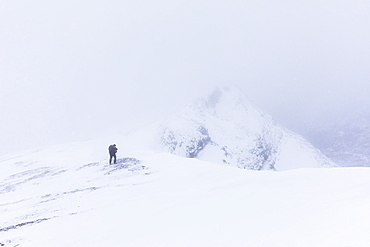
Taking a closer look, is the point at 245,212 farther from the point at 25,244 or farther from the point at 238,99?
the point at 238,99

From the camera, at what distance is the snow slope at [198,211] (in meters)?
7.43

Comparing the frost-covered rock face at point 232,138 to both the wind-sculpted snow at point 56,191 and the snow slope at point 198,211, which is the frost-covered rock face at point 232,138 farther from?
the snow slope at point 198,211

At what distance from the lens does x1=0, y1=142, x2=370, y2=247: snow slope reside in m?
7.43

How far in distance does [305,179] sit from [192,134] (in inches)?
4666

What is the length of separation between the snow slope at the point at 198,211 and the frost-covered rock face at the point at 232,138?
301 ft

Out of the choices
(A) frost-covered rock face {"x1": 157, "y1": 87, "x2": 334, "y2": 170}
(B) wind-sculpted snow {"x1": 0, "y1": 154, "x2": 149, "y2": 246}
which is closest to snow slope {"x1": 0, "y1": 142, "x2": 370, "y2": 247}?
(B) wind-sculpted snow {"x1": 0, "y1": 154, "x2": 149, "y2": 246}

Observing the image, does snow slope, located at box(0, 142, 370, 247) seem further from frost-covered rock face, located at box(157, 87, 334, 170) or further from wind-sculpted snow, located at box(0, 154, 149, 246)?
frost-covered rock face, located at box(157, 87, 334, 170)

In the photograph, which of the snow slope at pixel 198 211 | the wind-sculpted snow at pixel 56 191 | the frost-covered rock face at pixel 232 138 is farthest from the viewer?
the frost-covered rock face at pixel 232 138

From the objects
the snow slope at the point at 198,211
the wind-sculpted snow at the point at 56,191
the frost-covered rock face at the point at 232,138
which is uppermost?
the snow slope at the point at 198,211

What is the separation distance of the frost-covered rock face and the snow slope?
91749 mm

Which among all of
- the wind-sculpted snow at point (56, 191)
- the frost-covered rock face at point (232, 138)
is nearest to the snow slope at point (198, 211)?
the wind-sculpted snow at point (56, 191)

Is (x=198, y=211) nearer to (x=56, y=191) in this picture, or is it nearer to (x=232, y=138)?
(x=56, y=191)

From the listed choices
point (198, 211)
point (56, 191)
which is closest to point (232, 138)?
point (56, 191)

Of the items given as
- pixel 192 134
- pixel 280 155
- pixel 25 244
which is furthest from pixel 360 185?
pixel 280 155
